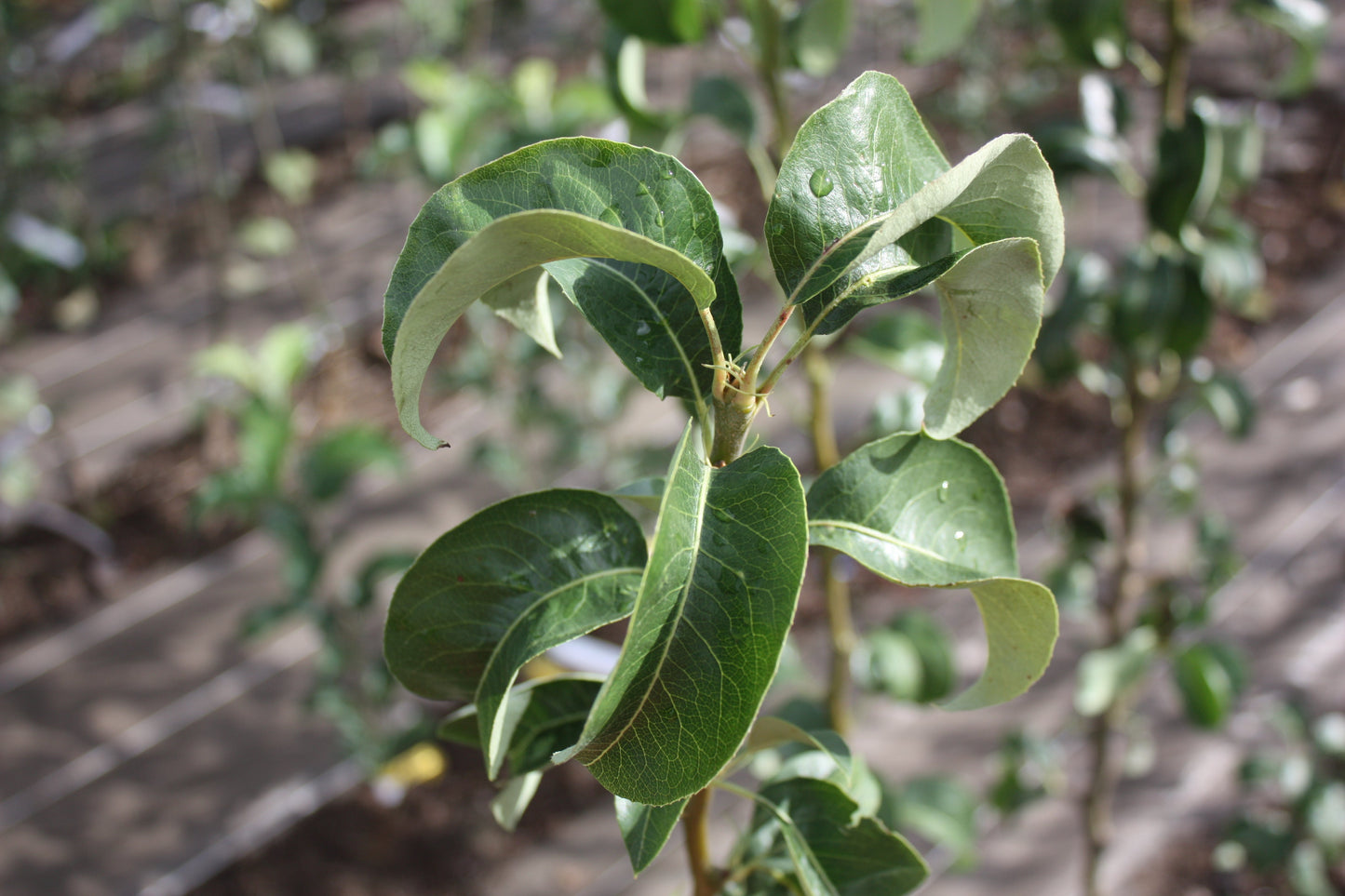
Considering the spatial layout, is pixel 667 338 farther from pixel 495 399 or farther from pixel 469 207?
pixel 495 399

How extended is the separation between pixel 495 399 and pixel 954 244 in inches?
76.6

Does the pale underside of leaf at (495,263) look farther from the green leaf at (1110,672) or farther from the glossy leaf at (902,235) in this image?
the green leaf at (1110,672)

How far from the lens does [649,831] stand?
0.59 m

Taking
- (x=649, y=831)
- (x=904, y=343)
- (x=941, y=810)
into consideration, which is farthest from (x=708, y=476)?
(x=941, y=810)

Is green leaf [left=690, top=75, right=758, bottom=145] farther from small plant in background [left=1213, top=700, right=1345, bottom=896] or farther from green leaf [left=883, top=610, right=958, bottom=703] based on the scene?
small plant in background [left=1213, top=700, right=1345, bottom=896]

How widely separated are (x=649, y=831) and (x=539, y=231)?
33 cm

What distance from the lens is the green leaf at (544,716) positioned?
69 cm

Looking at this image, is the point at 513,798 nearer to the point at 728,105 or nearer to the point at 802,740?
the point at 802,740

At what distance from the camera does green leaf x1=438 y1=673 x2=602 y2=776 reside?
689mm

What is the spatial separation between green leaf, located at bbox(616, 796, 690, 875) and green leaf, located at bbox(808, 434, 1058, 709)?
0.18 meters

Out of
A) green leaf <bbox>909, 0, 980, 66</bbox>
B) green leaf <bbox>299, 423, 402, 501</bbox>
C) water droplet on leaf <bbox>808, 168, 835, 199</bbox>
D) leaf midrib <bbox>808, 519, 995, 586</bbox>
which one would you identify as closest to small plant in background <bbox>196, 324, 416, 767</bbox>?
green leaf <bbox>299, 423, 402, 501</bbox>

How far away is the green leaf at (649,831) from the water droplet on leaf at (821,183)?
33 cm

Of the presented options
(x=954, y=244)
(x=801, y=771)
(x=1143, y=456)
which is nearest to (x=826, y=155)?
(x=954, y=244)

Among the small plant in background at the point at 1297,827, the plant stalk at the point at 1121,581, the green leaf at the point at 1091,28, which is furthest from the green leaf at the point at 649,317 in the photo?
the small plant in background at the point at 1297,827
